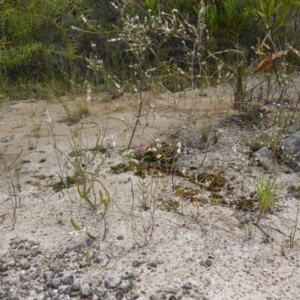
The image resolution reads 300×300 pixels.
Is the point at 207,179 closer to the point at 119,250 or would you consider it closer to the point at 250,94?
the point at 119,250

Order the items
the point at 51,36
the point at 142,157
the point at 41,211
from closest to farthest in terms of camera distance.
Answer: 1. the point at 41,211
2. the point at 142,157
3. the point at 51,36

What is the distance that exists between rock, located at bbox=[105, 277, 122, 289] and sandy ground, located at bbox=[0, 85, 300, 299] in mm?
46

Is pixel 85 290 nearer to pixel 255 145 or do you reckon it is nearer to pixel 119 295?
pixel 119 295

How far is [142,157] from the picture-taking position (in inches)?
115

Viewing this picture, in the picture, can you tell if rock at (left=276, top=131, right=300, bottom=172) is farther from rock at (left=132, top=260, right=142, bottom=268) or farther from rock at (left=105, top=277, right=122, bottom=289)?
rock at (left=105, top=277, right=122, bottom=289)

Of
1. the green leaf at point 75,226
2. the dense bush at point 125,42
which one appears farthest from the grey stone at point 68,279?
the dense bush at point 125,42

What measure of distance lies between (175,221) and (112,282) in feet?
1.71

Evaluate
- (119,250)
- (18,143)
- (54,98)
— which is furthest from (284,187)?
(54,98)

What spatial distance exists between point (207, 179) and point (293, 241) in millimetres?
702

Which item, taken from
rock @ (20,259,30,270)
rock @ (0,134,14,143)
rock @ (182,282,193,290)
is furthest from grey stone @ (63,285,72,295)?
rock @ (0,134,14,143)

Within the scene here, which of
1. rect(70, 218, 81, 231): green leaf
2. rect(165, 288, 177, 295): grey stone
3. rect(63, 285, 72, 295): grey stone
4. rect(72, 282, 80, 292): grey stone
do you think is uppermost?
rect(70, 218, 81, 231): green leaf

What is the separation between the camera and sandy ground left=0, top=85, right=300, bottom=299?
78.5 inches

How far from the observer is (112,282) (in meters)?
1.98

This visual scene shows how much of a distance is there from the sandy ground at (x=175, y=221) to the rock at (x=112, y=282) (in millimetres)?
46
